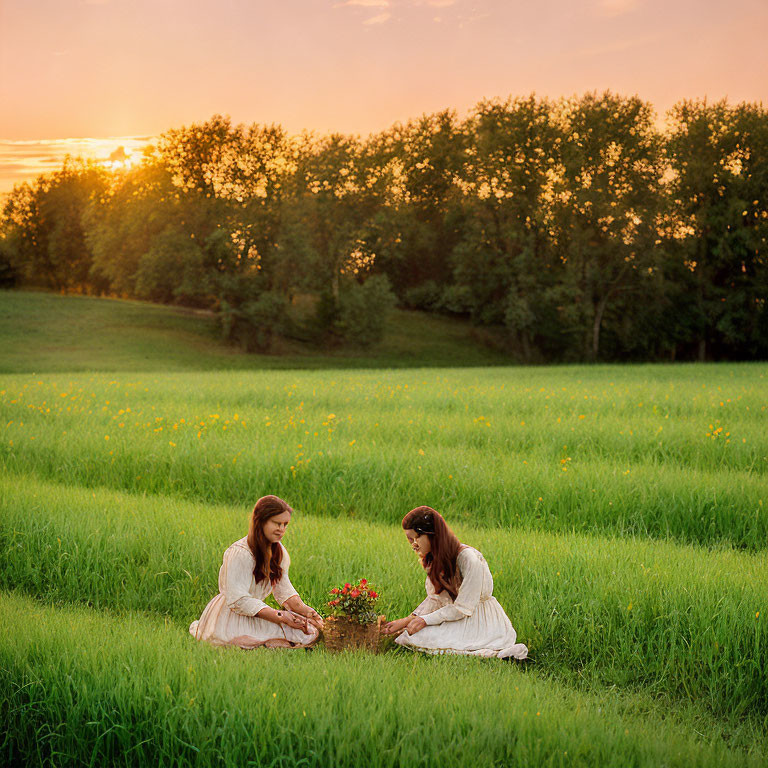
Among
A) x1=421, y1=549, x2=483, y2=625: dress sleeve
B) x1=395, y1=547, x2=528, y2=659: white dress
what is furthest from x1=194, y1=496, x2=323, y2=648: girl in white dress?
x1=421, y1=549, x2=483, y2=625: dress sleeve

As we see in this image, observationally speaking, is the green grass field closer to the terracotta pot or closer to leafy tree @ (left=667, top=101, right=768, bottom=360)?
the terracotta pot

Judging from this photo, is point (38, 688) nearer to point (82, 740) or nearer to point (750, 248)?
point (82, 740)

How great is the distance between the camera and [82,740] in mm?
4473

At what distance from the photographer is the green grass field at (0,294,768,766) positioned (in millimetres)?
4230

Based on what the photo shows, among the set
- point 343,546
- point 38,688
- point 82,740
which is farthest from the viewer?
point 343,546

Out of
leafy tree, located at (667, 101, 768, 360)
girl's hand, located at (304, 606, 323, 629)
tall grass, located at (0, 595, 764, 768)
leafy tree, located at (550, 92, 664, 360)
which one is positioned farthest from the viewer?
leafy tree, located at (667, 101, 768, 360)

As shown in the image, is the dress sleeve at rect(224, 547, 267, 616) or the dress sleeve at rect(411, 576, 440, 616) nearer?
the dress sleeve at rect(224, 547, 267, 616)

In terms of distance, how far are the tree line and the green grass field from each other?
35093 mm

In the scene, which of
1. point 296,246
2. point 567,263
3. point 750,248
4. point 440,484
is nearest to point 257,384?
point 440,484

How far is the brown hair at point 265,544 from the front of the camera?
5465 millimetres

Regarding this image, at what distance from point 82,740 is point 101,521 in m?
4.19

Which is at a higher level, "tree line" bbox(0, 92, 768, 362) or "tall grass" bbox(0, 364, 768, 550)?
"tree line" bbox(0, 92, 768, 362)

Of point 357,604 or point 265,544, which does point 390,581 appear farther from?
point 265,544

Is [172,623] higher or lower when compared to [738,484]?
lower
